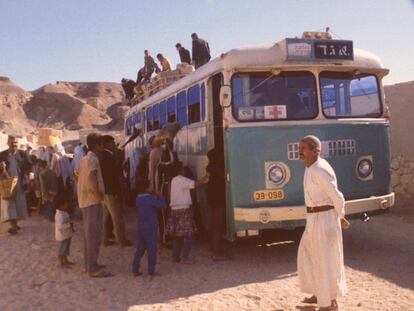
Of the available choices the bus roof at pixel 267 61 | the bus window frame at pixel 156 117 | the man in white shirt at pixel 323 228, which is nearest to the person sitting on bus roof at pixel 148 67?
the bus window frame at pixel 156 117

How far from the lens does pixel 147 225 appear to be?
23.0ft

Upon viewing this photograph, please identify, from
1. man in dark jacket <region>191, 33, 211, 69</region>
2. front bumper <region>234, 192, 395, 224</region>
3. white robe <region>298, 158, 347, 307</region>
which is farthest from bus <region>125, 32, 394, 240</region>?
man in dark jacket <region>191, 33, 211, 69</region>

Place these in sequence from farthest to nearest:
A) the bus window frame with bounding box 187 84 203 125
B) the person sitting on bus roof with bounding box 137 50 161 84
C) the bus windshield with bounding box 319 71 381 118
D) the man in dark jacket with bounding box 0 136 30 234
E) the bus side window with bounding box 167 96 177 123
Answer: the person sitting on bus roof with bounding box 137 50 161 84 < the man in dark jacket with bounding box 0 136 30 234 < the bus side window with bounding box 167 96 177 123 < the bus window frame with bounding box 187 84 203 125 < the bus windshield with bounding box 319 71 381 118

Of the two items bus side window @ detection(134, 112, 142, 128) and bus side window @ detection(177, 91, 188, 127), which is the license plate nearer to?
bus side window @ detection(177, 91, 188, 127)

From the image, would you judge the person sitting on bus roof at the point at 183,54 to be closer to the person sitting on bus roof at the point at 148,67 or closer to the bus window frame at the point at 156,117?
the person sitting on bus roof at the point at 148,67

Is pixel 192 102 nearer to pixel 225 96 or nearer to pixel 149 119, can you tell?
pixel 225 96

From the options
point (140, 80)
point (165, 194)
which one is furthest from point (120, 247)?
point (140, 80)

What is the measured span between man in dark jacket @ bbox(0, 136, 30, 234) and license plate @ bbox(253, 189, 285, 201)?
5.64 metres

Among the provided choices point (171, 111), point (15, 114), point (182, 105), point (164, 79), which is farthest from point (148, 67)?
point (15, 114)

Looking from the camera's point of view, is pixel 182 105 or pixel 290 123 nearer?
pixel 290 123

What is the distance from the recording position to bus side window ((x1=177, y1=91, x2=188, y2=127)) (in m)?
9.16

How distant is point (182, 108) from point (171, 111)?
83 centimetres

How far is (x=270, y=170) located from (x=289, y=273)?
1463 millimetres

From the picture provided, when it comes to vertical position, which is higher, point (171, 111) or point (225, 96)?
point (171, 111)
